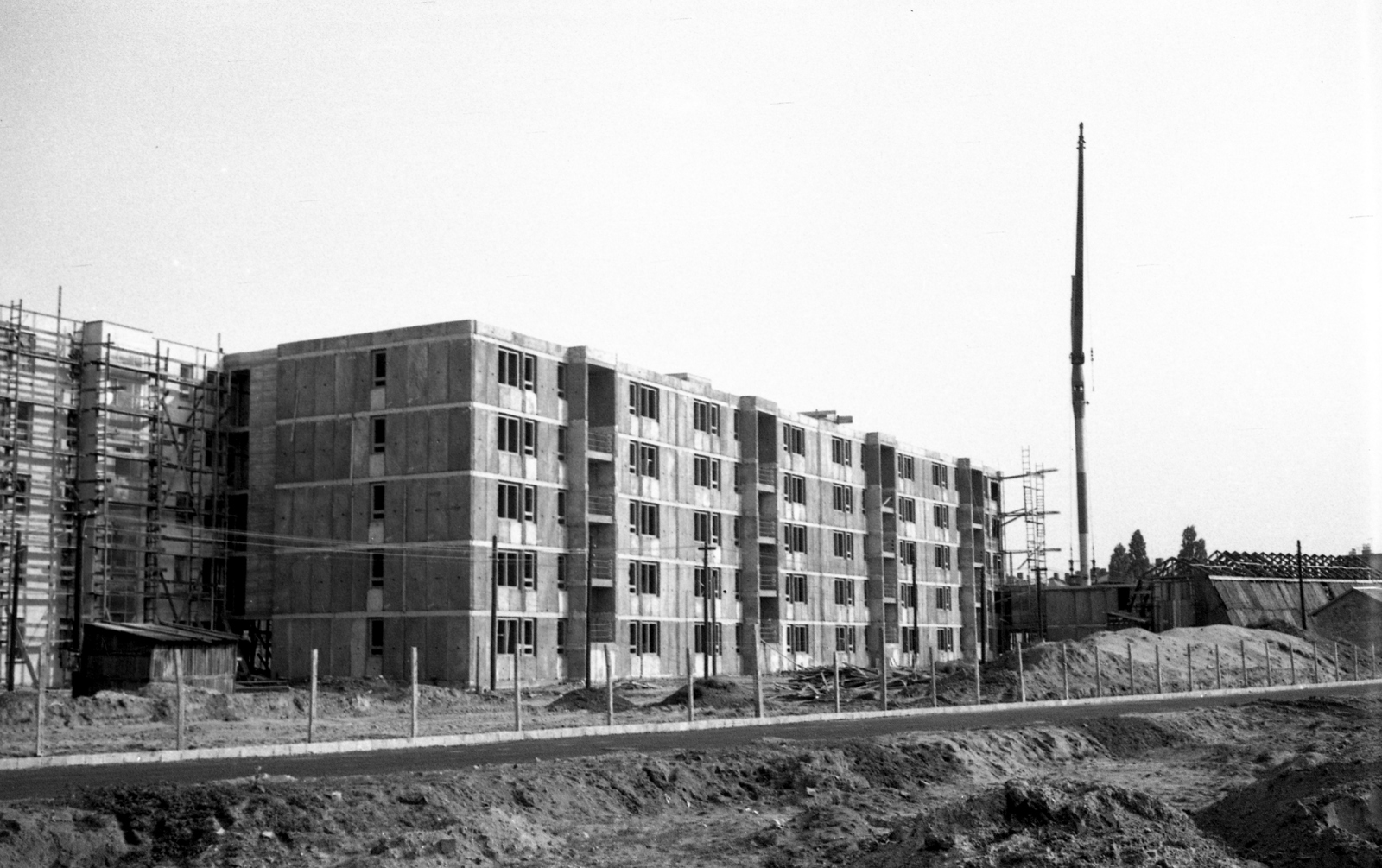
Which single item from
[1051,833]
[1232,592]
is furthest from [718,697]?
[1232,592]

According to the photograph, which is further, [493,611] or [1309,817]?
[493,611]

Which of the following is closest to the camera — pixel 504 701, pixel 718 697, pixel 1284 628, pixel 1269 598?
pixel 718 697

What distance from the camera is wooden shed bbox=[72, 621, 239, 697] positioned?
46.1 m

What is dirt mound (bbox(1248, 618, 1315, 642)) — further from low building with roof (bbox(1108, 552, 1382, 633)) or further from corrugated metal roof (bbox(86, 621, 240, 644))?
corrugated metal roof (bbox(86, 621, 240, 644))

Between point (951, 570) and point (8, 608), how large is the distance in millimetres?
63854

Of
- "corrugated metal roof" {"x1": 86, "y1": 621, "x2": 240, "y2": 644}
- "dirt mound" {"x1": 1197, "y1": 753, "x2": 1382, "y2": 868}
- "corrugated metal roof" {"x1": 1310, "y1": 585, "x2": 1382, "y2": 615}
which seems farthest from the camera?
"corrugated metal roof" {"x1": 1310, "y1": 585, "x2": 1382, "y2": 615}

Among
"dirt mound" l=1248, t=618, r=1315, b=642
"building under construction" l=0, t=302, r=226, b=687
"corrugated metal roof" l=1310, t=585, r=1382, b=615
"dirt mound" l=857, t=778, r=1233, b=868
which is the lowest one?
"dirt mound" l=857, t=778, r=1233, b=868

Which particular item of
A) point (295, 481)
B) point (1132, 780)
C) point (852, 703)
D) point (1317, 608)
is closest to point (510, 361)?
point (295, 481)

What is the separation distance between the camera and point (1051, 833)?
14.1 metres

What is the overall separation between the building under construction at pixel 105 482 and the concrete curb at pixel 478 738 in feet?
77.9

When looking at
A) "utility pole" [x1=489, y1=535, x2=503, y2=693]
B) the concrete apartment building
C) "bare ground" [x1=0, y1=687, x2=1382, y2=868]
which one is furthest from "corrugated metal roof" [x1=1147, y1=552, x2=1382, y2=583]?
"bare ground" [x1=0, y1=687, x2=1382, y2=868]

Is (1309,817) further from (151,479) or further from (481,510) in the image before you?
(151,479)

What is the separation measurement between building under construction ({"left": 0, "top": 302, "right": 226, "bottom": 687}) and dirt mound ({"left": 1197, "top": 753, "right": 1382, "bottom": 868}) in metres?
41.6

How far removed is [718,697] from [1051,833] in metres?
36.7
